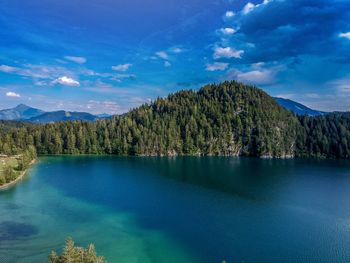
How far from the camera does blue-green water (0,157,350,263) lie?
140 feet

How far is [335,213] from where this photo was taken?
6269 centimetres

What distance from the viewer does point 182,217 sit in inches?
2299

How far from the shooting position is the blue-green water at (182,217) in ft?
140

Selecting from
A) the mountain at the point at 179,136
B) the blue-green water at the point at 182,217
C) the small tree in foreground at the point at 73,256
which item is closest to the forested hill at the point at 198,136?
the mountain at the point at 179,136

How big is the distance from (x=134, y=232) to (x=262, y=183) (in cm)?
5308

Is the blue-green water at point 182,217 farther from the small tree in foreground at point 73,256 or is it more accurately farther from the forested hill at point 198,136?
the forested hill at point 198,136

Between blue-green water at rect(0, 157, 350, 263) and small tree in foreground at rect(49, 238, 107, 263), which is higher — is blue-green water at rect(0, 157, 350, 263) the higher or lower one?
the lower one

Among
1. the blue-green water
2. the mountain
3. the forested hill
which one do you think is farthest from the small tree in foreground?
the mountain

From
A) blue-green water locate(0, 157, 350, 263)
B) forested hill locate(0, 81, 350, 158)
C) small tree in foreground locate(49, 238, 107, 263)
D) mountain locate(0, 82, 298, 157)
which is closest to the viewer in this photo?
small tree in foreground locate(49, 238, 107, 263)

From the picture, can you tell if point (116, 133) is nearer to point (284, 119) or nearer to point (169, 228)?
point (284, 119)

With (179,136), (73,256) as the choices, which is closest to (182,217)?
(73,256)

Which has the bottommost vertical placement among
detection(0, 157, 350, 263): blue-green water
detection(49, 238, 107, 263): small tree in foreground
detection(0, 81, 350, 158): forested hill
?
detection(0, 157, 350, 263): blue-green water

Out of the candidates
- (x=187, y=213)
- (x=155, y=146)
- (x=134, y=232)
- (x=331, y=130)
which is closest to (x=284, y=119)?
(x=331, y=130)

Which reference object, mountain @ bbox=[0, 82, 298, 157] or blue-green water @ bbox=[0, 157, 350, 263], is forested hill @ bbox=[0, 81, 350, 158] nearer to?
mountain @ bbox=[0, 82, 298, 157]
